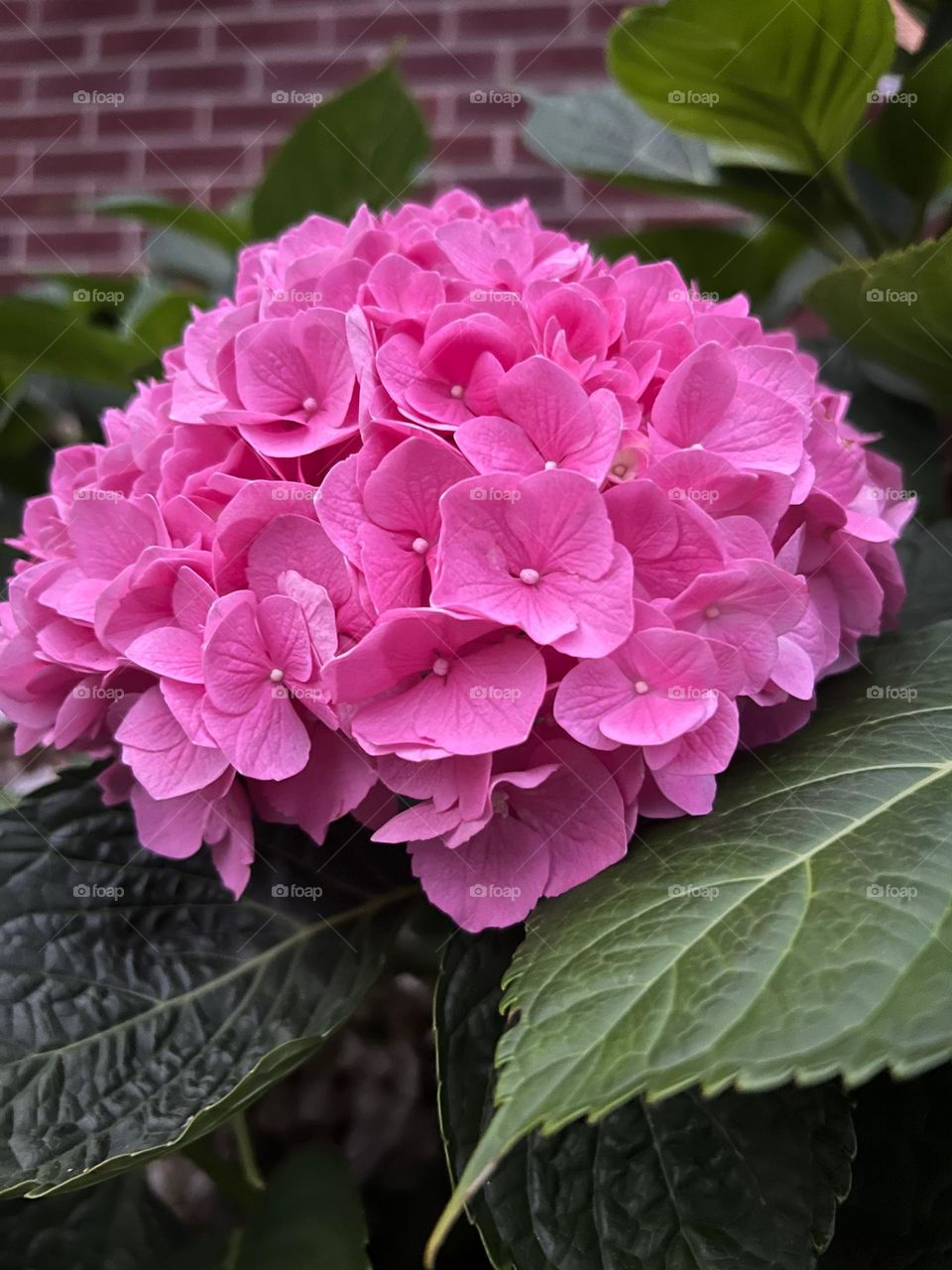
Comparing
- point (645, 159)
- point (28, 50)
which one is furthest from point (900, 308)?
point (28, 50)

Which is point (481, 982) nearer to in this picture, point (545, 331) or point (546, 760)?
point (546, 760)

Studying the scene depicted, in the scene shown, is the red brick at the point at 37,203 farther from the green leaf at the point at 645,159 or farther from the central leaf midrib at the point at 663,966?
the central leaf midrib at the point at 663,966

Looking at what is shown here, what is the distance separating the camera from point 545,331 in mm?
375

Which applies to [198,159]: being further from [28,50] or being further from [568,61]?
[568,61]

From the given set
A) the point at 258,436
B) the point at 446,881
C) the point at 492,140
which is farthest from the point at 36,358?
the point at 492,140

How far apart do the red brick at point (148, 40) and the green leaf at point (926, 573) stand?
5.89 ft

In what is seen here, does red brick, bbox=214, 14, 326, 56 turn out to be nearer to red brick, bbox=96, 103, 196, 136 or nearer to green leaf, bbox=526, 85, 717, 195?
red brick, bbox=96, 103, 196, 136

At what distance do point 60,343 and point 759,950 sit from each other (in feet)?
2.19

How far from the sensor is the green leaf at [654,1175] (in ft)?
1.10

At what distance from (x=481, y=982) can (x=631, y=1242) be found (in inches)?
3.9

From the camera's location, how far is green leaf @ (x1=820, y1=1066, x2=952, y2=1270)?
0.39 metres

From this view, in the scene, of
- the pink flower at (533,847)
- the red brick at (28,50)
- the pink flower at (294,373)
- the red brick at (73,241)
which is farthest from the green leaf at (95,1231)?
the red brick at (28,50)

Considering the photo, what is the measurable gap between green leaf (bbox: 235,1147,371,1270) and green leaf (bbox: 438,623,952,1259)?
19 cm

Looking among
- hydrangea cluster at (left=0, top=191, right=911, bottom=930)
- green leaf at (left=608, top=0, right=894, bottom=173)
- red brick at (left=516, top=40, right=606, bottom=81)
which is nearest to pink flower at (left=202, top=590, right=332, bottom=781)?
hydrangea cluster at (left=0, top=191, right=911, bottom=930)
